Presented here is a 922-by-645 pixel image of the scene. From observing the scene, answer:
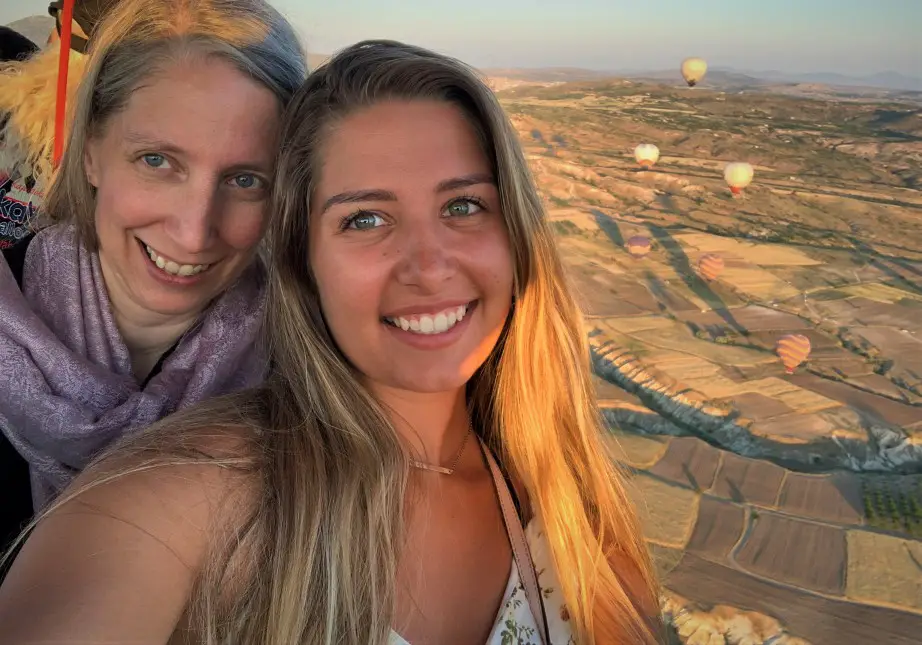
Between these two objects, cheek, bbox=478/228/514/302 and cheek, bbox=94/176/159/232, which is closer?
cheek, bbox=478/228/514/302

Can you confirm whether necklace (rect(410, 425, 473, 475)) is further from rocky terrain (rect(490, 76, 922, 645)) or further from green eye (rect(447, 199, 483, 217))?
rocky terrain (rect(490, 76, 922, 645))

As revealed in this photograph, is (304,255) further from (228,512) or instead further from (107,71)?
(107,71)

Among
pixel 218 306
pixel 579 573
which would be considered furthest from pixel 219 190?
pixel 579 573

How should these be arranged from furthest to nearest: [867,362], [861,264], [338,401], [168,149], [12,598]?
[861,264]
[867,362]
[168,149]
[338,401]
[12,598]

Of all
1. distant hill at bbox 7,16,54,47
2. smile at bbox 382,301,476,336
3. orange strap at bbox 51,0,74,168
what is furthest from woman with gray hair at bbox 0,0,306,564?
distant hill at bbox 7,16,54,47

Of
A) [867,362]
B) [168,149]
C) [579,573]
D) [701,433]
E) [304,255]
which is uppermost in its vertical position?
[168,149]
